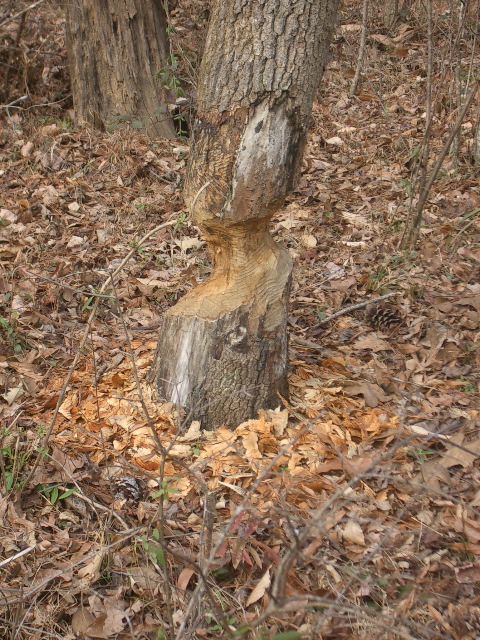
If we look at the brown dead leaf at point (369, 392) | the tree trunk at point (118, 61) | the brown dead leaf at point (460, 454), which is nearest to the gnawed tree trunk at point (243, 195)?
the brown dead leaf at point (369, 392)

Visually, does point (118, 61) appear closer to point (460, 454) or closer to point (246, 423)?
point (246, 423)

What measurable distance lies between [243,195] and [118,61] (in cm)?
404

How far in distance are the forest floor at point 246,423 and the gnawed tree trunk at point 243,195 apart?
241 millimetres

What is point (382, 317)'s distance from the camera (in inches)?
155

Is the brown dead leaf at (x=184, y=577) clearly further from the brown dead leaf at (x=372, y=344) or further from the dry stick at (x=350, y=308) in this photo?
the dry stick at (x=350, y=308)

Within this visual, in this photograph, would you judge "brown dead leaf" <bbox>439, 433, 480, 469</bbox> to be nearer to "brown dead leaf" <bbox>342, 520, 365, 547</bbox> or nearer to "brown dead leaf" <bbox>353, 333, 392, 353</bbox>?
"brown dead leaf" <bbox>342, 520, 365, 547</bbox>

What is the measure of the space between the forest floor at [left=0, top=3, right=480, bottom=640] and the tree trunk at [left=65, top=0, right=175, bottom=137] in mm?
A: 245

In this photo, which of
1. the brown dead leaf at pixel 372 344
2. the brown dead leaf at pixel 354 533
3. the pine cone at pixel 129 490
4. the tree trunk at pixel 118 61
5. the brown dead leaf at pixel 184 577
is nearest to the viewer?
the brown dead leaf at pixel 184 577

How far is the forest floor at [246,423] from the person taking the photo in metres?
2.25

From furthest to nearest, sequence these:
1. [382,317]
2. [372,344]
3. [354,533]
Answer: [382,317]
[372,344]
[354,533]

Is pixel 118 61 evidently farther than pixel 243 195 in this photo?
Yes

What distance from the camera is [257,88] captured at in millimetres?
2562

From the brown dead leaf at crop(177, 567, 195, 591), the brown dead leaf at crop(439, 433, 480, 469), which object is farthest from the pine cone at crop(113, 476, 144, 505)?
the brown dead leaf at crop(439, 433, 480, 469)

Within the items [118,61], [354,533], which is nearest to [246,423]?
[354,533]
